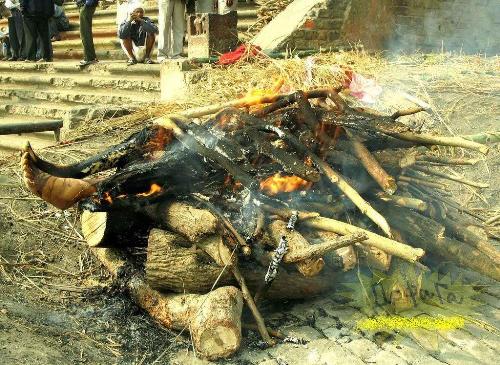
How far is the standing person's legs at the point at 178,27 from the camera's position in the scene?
1019 centimetres

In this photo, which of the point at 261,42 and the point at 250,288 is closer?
the point at 250,288

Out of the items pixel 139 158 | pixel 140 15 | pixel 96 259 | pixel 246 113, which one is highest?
pixel 140 15

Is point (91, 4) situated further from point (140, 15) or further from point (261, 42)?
point (261, 42)

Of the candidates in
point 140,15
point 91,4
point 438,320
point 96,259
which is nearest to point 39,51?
point 91,4

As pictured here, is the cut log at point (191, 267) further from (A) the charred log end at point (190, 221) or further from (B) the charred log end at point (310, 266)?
(B) the charred log end at point (310, 266)

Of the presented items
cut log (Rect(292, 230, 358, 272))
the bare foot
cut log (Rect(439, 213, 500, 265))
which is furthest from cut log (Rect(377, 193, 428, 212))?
the bare foot

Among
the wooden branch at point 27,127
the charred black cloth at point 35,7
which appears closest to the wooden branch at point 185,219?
the wooden branch at point 27,127

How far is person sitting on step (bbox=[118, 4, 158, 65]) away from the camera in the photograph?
1059 centimetres

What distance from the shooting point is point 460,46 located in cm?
1221

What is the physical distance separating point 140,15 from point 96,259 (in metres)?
7.10

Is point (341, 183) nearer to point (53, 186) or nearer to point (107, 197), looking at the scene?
point (107, 197)

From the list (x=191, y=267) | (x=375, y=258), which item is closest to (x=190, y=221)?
(x=191, y=267)

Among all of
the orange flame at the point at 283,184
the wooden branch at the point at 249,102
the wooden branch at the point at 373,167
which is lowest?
the orange flame at the point at 283,184

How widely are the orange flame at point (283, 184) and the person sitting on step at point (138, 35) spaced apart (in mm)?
7289
